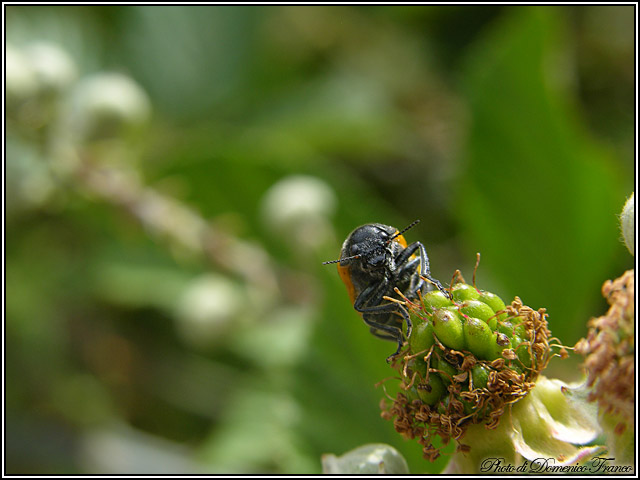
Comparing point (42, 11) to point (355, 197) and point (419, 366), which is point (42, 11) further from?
point (419, 366)

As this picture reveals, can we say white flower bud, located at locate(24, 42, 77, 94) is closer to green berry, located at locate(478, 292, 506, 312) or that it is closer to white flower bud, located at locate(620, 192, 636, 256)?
green berry, located at locate(478, 292, 506, 312)

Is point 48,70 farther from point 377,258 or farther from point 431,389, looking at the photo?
point 431,389

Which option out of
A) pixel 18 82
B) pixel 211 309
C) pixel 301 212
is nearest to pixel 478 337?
pixel 301 212

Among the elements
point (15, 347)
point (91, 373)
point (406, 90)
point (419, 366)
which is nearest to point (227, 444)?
point (91, 373)

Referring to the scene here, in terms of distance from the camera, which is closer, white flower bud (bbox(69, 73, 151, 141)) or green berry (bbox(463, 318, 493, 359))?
green berry (bbox(463, 318, 493, 359))

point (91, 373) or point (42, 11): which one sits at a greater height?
point (42, 11)

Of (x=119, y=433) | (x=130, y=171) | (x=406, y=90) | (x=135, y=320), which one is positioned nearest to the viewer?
(x=130, y=171)

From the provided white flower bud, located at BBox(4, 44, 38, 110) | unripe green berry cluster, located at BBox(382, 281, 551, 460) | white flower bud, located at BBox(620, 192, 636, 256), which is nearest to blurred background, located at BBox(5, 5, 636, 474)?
white flower bud, located at BBox(4, 44, 38, 110)
